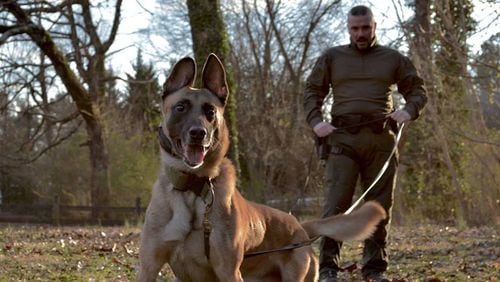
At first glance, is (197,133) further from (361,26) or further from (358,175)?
(358,175)

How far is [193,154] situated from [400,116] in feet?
8.58

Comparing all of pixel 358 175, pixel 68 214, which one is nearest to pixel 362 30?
pixel 358 175

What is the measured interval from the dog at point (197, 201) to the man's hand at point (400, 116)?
6.60ft

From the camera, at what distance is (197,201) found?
4.45 meters

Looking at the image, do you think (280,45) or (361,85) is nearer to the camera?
(361,85)

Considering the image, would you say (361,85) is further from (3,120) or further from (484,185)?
(3,120)

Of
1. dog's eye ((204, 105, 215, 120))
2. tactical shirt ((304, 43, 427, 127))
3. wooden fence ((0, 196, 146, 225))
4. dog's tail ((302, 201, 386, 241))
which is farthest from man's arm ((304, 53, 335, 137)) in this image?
wooden fence ((0, 196, 146, 225))

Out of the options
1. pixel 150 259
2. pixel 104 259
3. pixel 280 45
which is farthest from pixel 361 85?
pixel 280 45

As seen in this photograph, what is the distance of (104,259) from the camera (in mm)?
8578

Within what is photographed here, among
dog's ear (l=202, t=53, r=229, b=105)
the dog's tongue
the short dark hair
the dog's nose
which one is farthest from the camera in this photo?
the short dark hair

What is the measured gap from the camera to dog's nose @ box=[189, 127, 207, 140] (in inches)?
167

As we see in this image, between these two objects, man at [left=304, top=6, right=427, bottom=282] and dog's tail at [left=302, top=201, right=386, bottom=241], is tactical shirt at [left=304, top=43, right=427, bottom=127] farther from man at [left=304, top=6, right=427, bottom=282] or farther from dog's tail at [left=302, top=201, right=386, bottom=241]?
dog's tail at [left=302, top=201, right=386, bottom=241]

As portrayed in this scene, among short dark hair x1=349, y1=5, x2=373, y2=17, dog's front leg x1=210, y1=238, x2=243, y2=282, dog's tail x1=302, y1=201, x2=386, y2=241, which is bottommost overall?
dog's front leg x1=210, y1=238, x2=243, y2=282

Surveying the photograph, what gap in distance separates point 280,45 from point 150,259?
25.3 metres
